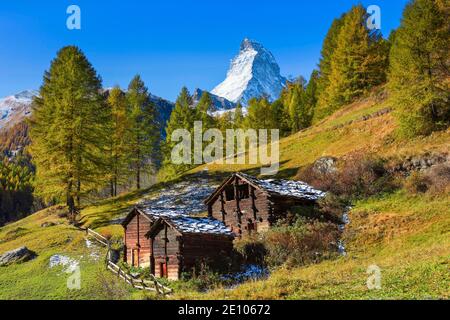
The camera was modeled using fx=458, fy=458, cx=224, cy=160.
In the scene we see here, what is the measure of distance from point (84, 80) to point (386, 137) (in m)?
32.5

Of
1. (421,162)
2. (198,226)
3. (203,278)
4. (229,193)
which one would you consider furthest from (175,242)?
(421,162)

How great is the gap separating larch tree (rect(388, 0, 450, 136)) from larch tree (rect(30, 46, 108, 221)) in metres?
30.8

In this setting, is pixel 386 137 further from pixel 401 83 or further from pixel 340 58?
pixel 340 58

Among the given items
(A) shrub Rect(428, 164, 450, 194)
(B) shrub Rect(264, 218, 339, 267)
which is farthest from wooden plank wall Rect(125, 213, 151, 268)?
(A) shrub Rect(428, 164, 450, 194)

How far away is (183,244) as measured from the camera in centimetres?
3266

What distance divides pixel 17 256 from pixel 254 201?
19.7m

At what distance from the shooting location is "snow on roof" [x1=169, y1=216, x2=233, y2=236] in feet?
109

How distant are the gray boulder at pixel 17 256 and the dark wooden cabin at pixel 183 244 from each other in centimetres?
1038

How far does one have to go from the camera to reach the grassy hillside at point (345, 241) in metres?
17.2

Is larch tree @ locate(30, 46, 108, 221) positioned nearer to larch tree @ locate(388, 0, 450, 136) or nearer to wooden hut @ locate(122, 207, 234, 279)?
wooden hut @ locate(122, 207, 234, 279)

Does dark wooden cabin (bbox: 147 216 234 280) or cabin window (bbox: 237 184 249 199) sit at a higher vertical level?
cabin window (bbox: 237 184 249 199)

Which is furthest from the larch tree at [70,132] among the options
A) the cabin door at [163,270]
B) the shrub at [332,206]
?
the shrub at [332,206]
